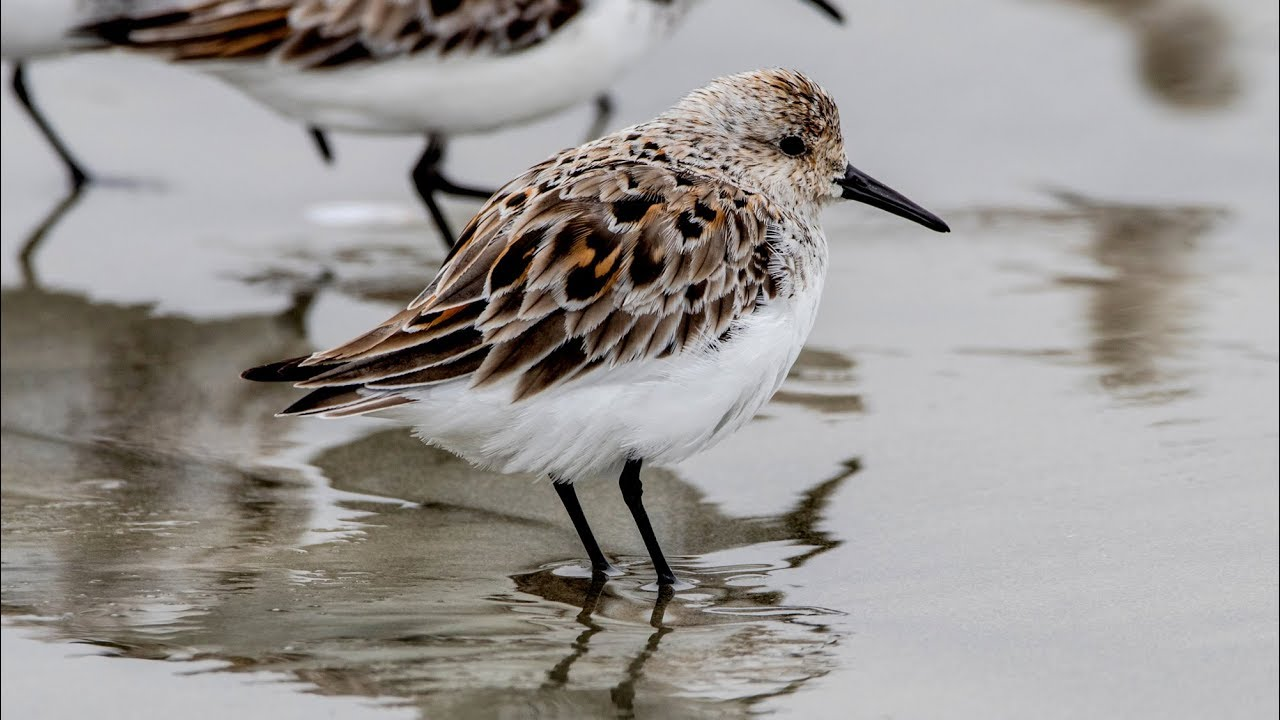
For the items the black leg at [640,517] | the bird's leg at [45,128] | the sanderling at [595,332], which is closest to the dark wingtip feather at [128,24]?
the bird's leg at [45,128]

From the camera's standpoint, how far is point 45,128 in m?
8.20

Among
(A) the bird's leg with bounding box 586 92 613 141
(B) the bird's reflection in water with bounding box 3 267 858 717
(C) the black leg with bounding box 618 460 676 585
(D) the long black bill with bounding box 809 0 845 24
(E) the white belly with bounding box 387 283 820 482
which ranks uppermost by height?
(D) the long black bill with bounding box 809 0 845 24

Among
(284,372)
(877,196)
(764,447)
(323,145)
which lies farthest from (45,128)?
(877,196)

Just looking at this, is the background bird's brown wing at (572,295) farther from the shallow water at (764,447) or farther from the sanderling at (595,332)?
the shallow water at (764,447)

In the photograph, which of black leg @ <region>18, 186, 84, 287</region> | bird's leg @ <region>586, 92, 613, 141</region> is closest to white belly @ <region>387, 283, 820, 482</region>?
black leg @ <region>18, 186, 84, 287</region>

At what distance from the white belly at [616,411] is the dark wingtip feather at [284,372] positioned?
234 mm

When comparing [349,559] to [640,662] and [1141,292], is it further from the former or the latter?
[1141,292]

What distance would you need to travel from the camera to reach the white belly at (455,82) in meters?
7.27

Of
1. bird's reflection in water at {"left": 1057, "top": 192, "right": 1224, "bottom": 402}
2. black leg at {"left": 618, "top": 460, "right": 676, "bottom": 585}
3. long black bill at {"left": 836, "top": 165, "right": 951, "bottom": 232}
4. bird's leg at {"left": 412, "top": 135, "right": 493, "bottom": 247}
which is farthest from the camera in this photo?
bird's leg at {"left": 412, "top": 135, "right": 493, "bottom": 247}

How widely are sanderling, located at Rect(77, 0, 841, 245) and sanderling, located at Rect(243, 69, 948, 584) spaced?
2.67 meters

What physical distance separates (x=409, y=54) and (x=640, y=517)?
3.30 metres

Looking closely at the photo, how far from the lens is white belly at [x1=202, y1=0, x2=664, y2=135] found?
7.27m

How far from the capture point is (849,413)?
19.1 ft

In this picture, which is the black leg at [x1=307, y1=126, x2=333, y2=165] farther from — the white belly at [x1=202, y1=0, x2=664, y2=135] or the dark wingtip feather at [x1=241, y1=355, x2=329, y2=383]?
the dark wingtip feather at [x1=241, y1=355, x2=329, y2=383]
